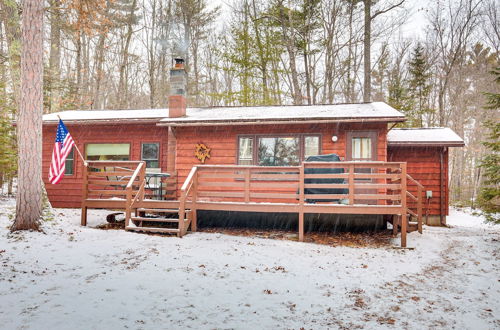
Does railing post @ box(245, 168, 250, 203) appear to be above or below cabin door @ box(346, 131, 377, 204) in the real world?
below

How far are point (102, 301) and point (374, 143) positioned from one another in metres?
7.70

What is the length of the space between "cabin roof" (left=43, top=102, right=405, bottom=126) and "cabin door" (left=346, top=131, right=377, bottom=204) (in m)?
0.59

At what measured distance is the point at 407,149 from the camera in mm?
10953

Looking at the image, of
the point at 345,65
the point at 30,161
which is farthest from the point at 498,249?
the point at 345,65

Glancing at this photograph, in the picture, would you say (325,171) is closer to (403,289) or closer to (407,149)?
(403,289)

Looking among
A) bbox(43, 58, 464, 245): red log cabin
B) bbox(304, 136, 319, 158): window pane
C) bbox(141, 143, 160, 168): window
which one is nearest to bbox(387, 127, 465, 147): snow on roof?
bbox(43, 58, 464, 245): red log cabin

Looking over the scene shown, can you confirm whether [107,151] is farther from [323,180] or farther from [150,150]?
[323,180]

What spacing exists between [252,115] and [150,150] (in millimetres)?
3775

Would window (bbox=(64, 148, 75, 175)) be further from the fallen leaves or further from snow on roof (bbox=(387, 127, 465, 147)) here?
snow on roof (bbox=(387, 127, 465, 147))

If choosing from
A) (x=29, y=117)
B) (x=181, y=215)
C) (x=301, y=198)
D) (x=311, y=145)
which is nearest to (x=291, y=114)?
(x=311, y=145)

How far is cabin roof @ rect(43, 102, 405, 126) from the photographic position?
9.01 metres

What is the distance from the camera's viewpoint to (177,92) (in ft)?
36.7

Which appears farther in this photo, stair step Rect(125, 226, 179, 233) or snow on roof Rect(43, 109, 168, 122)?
snow on roof Rect(43, 109, 168, 122)

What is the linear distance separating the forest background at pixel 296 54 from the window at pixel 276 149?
7149 mm
